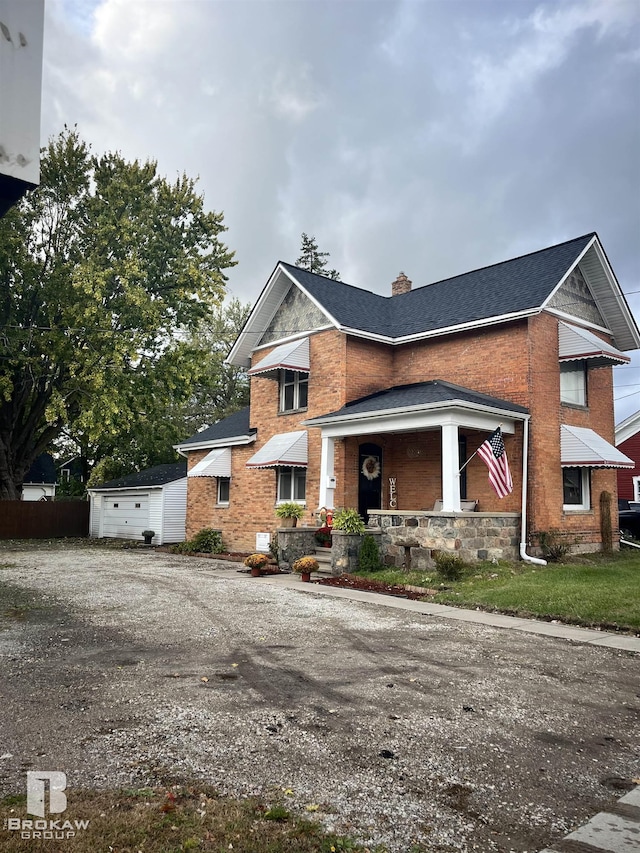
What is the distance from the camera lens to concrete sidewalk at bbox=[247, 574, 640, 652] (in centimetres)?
826

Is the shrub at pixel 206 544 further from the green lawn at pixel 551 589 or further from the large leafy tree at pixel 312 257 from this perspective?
the large leafy tree at pixel 312 257

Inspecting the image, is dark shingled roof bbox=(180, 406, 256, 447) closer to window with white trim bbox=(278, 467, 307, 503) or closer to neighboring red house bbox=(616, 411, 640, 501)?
window with white trim bbox=(278, 467, 307, 503)

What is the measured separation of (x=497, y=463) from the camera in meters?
14.0

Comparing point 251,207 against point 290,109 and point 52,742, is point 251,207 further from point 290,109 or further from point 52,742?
point 52,742

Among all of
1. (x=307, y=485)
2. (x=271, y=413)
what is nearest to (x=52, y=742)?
(x=307, y=485)

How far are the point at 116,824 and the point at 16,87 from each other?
137 inches

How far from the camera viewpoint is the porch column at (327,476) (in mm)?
17141

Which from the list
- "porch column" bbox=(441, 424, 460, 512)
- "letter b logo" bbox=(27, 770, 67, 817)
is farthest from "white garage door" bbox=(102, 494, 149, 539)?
"letter b logo" bbox=(27, 770, 67, 817)

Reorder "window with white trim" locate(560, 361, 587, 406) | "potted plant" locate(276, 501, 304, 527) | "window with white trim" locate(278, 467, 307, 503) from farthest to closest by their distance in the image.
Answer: "window with white trim" locate(278, 467, 307, 503)
"window with white trim" locate(560, 361, 587, 406)
"potted plant" locate(276, 501, 304, 527)

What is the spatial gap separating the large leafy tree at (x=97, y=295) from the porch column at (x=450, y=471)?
42.3ft

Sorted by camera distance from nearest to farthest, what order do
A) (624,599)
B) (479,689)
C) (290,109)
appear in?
(479,689) < (624,599) < (290,109)

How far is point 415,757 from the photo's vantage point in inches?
170

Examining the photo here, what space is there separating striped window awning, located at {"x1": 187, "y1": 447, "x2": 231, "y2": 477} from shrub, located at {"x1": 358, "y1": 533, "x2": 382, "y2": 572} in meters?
8.09

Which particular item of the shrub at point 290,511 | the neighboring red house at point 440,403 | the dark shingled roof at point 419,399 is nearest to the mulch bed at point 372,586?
the neighboring red house at point 440,403
